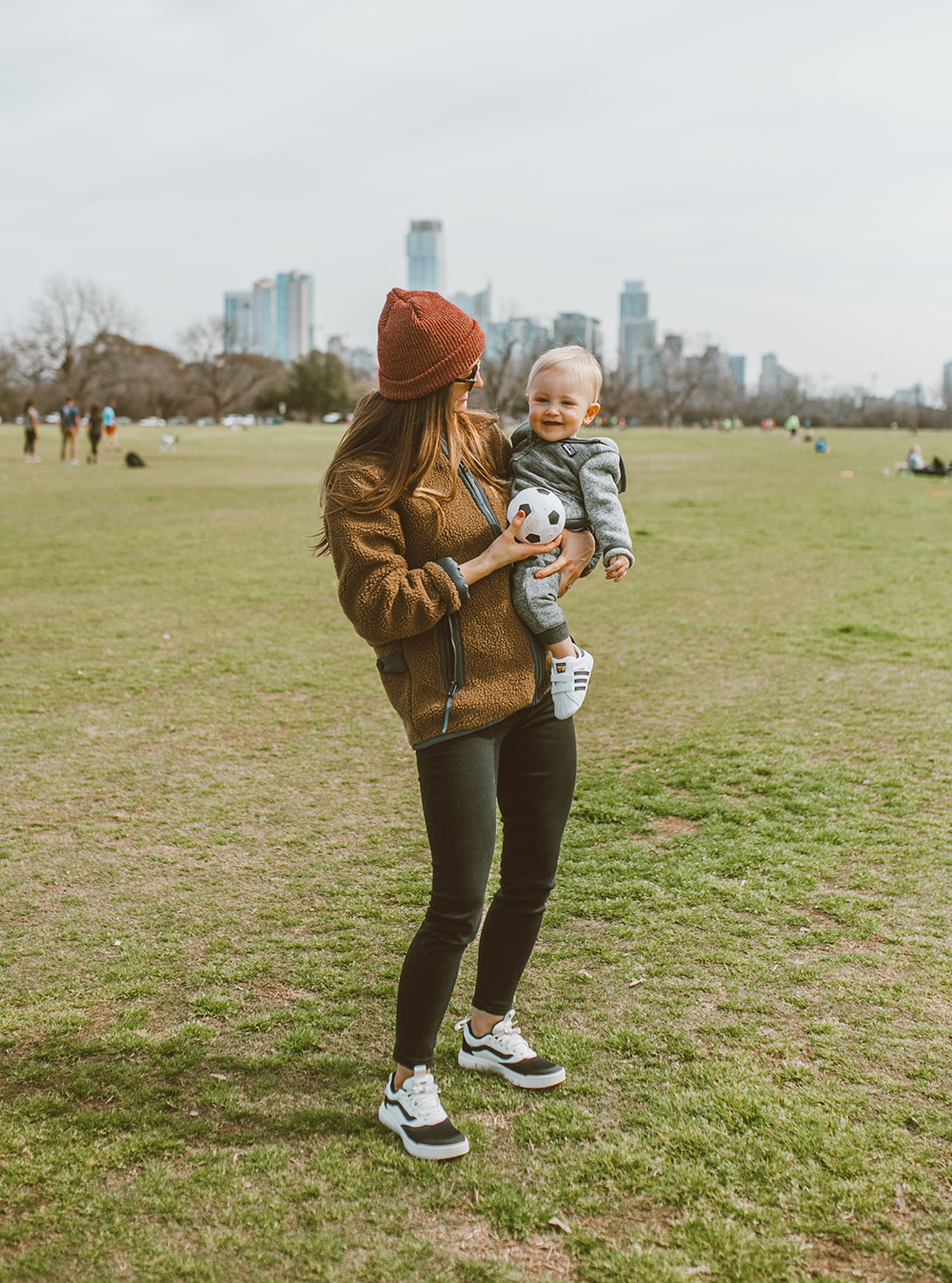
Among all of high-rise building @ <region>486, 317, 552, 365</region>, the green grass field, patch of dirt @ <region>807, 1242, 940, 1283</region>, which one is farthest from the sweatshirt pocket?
high-rise building @ <region>486, 317, 552, 365</region>

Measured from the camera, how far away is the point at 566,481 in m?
2.75

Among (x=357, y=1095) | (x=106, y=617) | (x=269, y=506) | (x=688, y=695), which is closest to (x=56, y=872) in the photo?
(x=357, y=1095)

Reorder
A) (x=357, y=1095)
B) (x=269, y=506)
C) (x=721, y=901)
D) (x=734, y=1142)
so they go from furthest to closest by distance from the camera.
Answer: (x=269, y=506) < (x=721, y=901) < (x=357, y=1095) < (x=734, y=1142)

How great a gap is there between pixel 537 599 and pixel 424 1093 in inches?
49.9

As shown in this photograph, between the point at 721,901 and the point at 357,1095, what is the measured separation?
1780 millimetres

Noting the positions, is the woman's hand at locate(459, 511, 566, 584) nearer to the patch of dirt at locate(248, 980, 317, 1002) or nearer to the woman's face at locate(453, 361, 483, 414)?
the woman's face at locate(453, 361, 483, 414)

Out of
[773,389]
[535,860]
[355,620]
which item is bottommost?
[535,860]

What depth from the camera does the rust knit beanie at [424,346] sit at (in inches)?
98.0

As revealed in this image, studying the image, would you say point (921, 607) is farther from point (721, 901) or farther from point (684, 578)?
point (721, 901)

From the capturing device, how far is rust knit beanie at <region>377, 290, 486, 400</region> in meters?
2.49

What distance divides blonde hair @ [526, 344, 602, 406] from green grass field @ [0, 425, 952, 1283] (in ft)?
6.15

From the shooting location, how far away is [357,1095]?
9.66ft

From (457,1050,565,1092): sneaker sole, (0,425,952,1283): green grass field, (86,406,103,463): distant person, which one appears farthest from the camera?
(86,406,103,463): distant person

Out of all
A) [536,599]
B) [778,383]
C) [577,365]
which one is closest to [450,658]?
[536,599]
